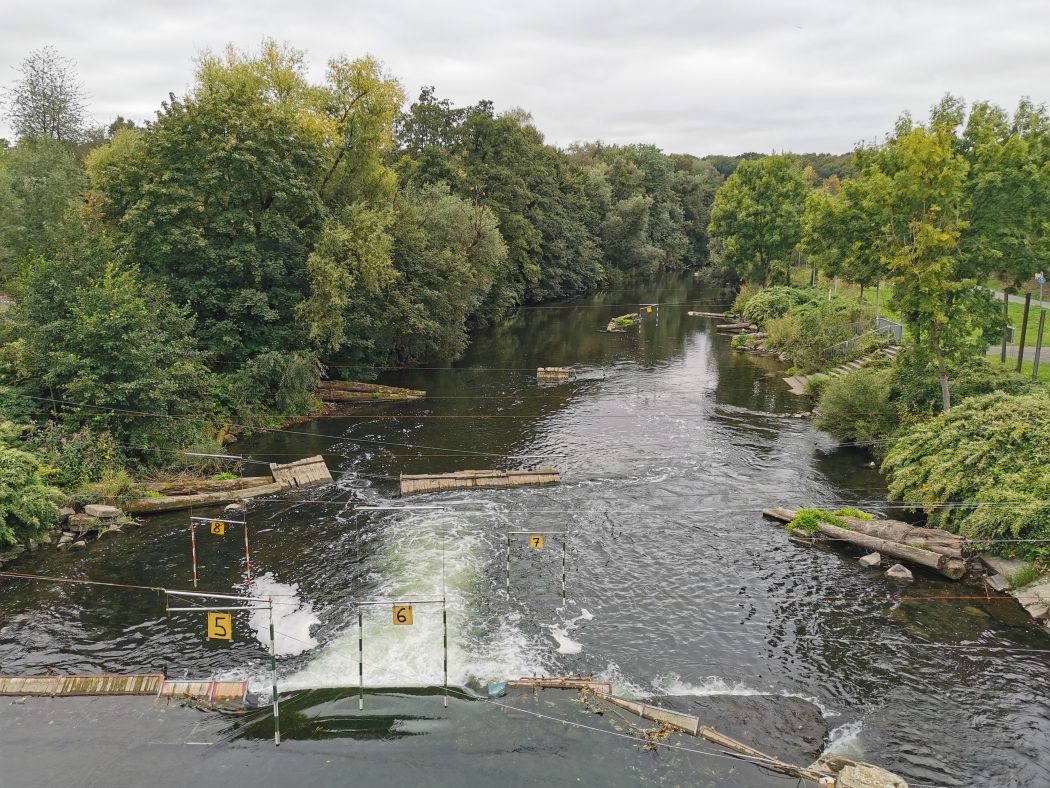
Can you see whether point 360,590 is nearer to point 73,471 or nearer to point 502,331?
point 73,471

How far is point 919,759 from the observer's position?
16047mm

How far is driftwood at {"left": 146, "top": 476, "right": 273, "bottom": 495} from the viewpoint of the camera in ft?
97.3

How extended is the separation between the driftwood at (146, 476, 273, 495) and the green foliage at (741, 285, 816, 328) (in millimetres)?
49124

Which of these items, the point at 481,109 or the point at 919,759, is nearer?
the point at 919,759

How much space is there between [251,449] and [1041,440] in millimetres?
34372

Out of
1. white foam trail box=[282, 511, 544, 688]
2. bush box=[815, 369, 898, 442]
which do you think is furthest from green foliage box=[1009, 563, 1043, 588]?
white foam trail box=[282, 511, 544, 688]

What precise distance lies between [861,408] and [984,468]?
→ 33.4 ft

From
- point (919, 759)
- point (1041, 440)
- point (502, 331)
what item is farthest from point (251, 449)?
point (502, 331)

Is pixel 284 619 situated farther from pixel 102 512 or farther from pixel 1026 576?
pixel 1026 576

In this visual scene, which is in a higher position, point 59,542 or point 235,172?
point 235,172

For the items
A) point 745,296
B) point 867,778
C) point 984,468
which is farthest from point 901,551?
point 745,296

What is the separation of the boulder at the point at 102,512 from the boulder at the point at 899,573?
2827cm

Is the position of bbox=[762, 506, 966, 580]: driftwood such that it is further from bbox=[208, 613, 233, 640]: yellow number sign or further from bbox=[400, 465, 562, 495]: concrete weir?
bbox=[208, 613, 233, 640]: yellow number sign

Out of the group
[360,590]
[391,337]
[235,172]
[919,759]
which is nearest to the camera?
[919,759]
